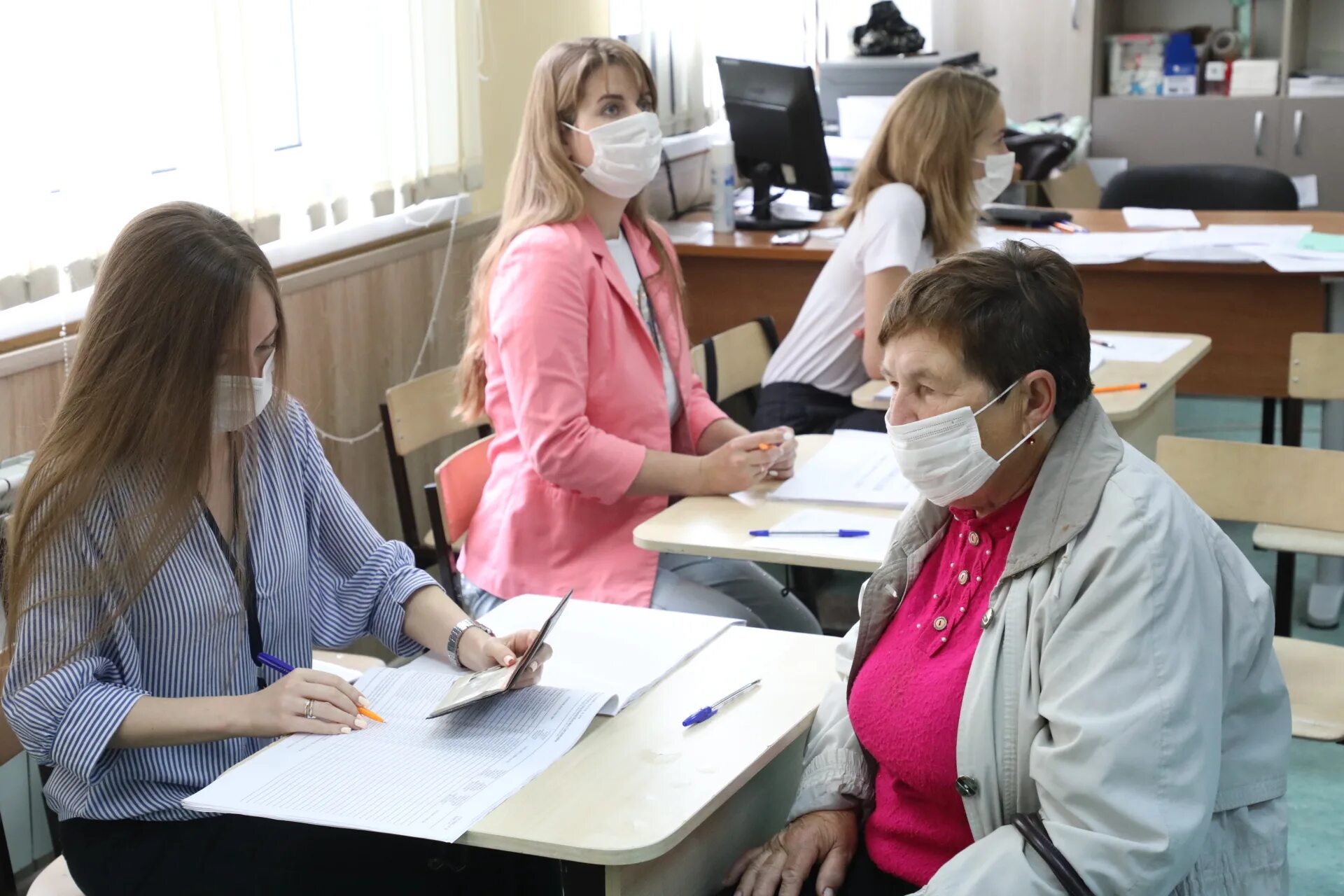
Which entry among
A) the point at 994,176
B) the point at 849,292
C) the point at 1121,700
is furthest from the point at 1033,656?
the point at 994,176

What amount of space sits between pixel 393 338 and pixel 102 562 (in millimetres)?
1868

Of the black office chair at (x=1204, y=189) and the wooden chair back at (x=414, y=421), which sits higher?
the black office chair at (x=1204, y=189)

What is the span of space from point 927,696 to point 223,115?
6.09 feet

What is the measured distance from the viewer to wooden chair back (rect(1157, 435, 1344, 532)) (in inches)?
Result: 90.3

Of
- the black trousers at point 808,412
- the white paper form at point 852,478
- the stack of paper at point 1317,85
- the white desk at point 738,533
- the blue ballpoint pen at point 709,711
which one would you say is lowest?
the black trousers at point 808,412

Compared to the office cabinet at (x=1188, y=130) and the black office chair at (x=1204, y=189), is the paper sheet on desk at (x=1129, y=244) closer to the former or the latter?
the black office chair at (x=1204, y=189)

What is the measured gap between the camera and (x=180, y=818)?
5.05 feet

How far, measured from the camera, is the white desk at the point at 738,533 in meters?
2.01

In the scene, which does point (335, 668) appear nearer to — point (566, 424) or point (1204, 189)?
point (566, 424)

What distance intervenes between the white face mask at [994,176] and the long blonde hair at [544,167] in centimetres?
124

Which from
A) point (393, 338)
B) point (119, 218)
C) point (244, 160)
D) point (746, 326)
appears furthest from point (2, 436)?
point (746, 326)

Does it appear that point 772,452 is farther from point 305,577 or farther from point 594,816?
point 594,816

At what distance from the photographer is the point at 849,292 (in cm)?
318

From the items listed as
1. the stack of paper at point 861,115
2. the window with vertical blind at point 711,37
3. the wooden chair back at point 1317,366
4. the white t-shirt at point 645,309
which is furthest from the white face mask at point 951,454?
the stack of paper at point 861,115
